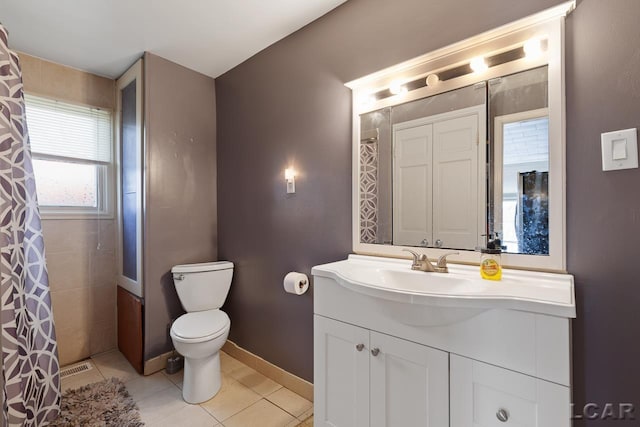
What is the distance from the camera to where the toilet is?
1805 mm

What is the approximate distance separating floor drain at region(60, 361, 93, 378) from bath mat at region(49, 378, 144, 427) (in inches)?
11.1

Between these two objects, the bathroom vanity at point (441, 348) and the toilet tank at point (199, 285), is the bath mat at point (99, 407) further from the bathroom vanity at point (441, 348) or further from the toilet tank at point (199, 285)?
the bathroom vanity at point (441, 348)

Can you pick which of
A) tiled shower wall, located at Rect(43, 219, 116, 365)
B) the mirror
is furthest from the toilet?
the mirror

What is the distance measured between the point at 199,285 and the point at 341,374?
1.37 m

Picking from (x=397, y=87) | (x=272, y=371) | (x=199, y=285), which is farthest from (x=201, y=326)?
(x=397, y=87)

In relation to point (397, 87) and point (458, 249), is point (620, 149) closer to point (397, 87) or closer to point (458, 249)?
point (458, 249)

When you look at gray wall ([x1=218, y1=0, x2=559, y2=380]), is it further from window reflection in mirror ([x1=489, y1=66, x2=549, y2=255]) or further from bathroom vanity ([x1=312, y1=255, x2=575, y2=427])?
bathroom vanity ([x1=312, y1=255, x2=575, y2=427])

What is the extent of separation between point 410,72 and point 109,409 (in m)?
2.63

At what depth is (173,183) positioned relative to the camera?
7.70 ft

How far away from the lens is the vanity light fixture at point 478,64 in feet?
4.09

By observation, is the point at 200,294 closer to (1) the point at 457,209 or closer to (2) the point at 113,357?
(2) the point at 113,357

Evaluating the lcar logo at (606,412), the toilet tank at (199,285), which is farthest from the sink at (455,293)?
the toilet tank at (199,285)

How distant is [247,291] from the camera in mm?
2330

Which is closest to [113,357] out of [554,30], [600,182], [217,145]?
[217,145]
